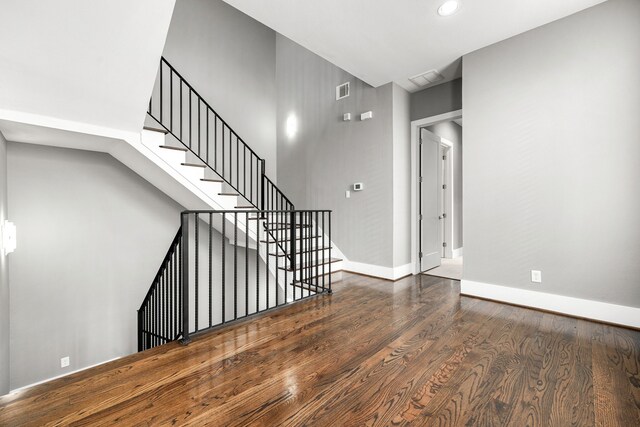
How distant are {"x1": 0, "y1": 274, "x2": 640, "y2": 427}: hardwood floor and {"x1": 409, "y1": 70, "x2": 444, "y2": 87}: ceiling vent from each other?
3.15 metres

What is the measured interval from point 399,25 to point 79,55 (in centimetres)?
278

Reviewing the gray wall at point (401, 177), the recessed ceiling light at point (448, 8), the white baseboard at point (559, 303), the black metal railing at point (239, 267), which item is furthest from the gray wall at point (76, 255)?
the white baseboard at point (559, 303)

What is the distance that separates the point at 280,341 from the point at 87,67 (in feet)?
8.33

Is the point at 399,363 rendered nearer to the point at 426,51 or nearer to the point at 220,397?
the point at 220,397

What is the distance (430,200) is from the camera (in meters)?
5.04

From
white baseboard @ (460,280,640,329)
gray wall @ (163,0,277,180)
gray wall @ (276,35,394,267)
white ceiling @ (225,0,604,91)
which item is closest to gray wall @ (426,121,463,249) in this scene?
gray wall @ (276,35,394,267)

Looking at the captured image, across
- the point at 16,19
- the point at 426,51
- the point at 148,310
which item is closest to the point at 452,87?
the point at 426,51

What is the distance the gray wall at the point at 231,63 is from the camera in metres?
5.02

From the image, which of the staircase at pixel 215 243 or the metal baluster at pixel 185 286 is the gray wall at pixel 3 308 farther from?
the metal baluster at pixel 185 286

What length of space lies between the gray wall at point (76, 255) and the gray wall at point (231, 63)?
2085mm

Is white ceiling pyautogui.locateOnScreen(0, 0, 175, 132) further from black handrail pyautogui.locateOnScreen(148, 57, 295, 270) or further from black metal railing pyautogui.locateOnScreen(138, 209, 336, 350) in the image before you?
black handrail pyautogui.locateOnScreen(148, 57, 295, 270)

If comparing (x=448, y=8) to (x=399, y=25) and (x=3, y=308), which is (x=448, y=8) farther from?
(x=3, y=308)

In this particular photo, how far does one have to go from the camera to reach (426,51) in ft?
11.4

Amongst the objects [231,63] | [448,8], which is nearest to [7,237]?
[231,63]
